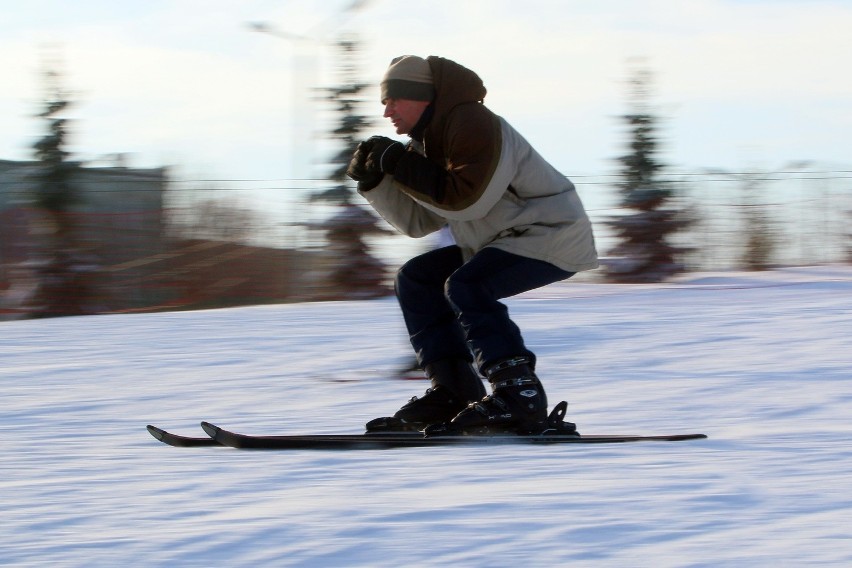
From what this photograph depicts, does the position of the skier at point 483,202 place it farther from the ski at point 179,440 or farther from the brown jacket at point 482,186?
the ski at point 179,440

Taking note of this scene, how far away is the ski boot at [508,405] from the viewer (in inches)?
183

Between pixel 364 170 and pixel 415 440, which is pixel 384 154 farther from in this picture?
pixel 415 440

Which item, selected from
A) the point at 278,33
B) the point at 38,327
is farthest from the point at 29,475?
the point at 278,33

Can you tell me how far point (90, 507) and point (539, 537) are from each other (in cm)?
133

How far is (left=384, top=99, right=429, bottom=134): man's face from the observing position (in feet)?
15.1

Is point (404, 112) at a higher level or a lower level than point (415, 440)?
higher

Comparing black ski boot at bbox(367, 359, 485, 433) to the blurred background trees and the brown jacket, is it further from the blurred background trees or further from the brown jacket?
the blurred background trees

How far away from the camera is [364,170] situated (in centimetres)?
468

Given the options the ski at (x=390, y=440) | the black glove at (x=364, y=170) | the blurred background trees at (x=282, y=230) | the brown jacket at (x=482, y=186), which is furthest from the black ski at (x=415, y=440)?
the blurred background trees at (x=282, y=230)

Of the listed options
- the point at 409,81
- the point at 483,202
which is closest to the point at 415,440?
the point at 483,202

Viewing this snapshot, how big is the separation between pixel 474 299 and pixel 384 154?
62cm

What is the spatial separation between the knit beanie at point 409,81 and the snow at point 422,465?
4.26 feet

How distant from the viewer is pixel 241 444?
4660mm

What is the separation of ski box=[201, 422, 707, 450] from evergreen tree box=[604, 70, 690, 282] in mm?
10339
